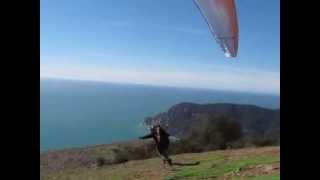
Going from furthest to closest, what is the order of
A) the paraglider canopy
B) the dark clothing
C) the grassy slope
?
the dark clothing < the grassy slope < the paraglider canopy

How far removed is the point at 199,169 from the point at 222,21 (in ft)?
14.3

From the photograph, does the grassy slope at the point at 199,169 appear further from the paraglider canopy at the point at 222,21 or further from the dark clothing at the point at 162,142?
the paraglider canopy at the point at 222,21

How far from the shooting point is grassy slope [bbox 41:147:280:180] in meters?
6.77

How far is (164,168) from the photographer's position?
7312 millimetres

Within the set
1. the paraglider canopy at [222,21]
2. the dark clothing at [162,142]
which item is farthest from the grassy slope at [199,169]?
the paraglider canopy at [222,21]

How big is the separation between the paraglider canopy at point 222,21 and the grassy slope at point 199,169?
12.4 ft

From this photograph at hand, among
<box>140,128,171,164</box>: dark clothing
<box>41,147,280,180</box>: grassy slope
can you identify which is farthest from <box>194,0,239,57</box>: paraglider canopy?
<box>140,128,171,164</box>: dark clothing

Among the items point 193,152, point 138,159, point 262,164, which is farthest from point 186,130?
point 262,164

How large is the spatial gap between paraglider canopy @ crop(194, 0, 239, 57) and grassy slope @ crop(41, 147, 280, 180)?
3767mm

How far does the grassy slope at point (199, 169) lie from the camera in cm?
677

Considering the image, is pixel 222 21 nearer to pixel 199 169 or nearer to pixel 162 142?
pixel 199 169

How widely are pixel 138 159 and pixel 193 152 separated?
35.9 inches

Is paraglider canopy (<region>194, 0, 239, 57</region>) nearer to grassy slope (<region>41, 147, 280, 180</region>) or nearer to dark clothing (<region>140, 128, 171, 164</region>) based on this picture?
grassy slope (<region>41, 147, 280, 180</region>)
